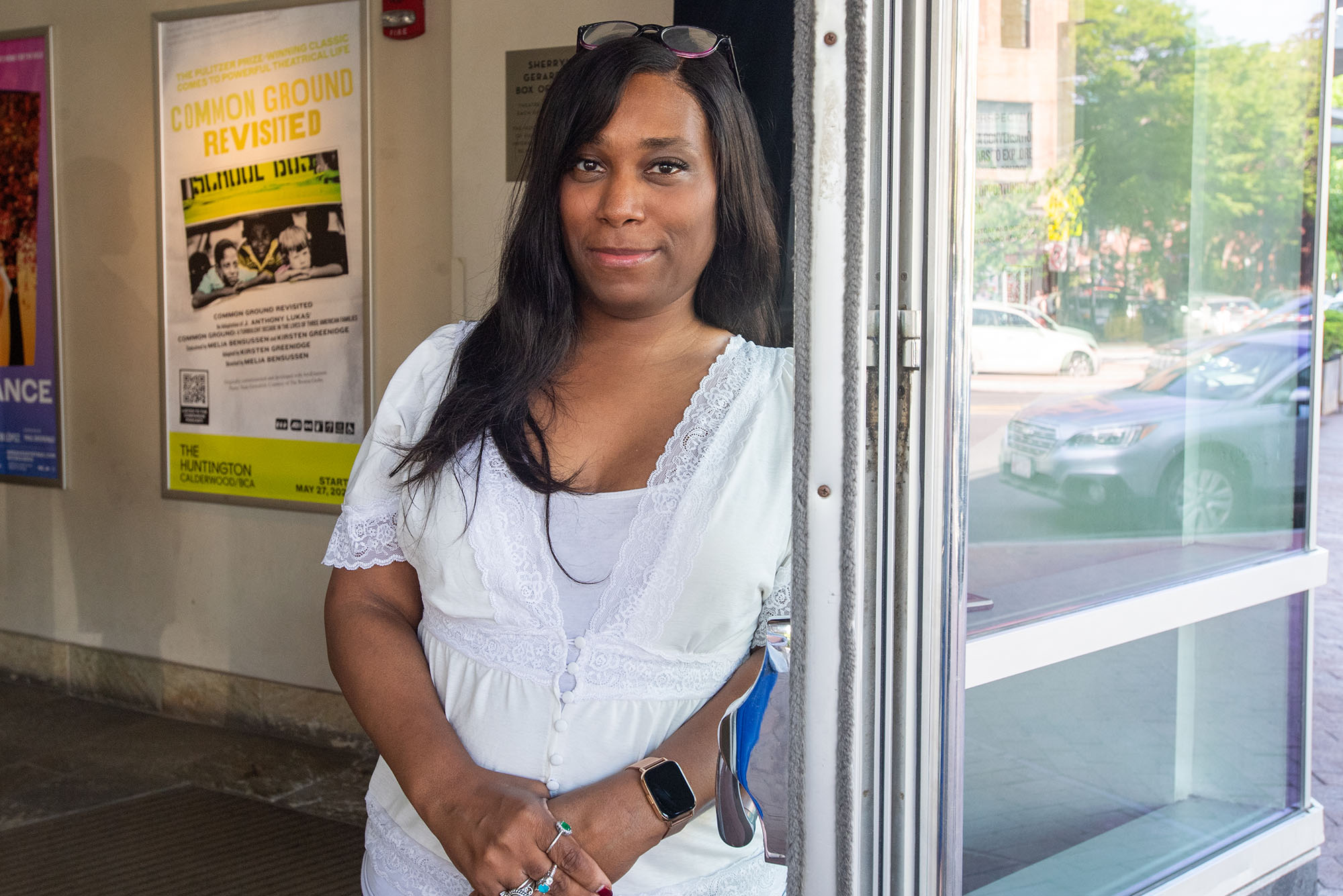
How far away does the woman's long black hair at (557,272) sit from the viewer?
4.14ft

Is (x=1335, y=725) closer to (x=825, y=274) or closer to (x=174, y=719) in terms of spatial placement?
(x=825, y=274)

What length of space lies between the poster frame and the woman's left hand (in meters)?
4.12

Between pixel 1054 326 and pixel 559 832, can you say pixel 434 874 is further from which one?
pixel 1054 326

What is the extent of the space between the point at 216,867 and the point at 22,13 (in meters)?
3.57

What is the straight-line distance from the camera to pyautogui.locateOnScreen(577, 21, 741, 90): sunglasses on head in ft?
4.16

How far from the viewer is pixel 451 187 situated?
3443mm

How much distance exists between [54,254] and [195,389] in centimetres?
96

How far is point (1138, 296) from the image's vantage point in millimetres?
2193

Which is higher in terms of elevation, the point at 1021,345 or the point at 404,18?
the point at 404,18

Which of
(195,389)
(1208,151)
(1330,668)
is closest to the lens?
(1208,151)

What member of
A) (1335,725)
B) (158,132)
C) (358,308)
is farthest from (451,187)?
(1335,725)

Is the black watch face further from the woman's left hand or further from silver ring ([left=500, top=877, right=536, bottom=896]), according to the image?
silver ring ([left=500, top=877, right=536, bottom=896])

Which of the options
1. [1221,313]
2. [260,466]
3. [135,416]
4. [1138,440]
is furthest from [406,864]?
[135,416]

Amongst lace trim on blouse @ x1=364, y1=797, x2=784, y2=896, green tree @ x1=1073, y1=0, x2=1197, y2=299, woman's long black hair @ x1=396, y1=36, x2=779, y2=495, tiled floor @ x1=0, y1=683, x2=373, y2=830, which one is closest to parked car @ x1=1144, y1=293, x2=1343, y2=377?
green tree @ x1=1073, y1=0, x2=1197, y2=299
